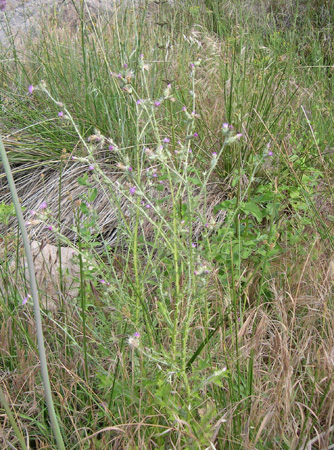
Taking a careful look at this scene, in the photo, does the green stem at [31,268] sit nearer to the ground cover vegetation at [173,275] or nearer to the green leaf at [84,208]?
the ground cover vegetation at [173,275]

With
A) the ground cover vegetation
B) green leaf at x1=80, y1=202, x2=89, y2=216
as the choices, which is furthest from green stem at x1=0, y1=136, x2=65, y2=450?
green leaf at x1=80, y1=202, x2=89, y2=216

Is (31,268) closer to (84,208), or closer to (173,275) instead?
(173,275)

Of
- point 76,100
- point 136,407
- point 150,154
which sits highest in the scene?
point 150,154

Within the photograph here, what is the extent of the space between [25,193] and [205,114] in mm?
1112

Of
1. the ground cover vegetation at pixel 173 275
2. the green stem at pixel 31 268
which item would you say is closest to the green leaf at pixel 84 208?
the ground cover vegetation at pixel 173 275

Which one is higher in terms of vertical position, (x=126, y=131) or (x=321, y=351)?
(x=126, y=131)

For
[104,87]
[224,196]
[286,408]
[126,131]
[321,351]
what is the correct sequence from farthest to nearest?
[104,87] < [126,131] < [224,196] < [321,351] < [286,408]

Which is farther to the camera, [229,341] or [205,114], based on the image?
[205,114]

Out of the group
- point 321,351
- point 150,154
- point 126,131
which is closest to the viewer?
point 150,154

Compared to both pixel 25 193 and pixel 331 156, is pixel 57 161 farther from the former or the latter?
pixel 331 156

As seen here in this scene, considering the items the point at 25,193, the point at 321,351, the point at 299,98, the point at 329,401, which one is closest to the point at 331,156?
the point at 299,98

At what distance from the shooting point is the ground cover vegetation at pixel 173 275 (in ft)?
3.30

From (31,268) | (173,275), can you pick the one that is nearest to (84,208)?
(173,275)

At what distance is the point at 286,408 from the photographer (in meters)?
1.04
